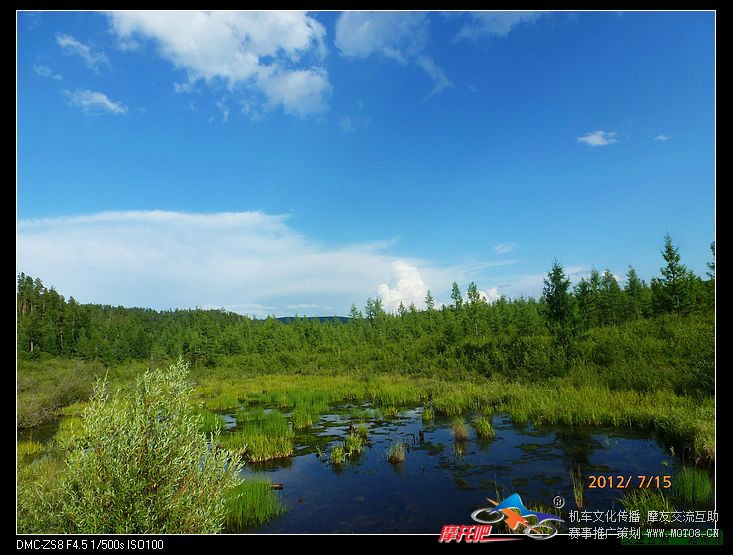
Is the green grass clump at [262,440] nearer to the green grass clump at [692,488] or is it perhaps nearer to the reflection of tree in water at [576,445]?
the reflection of tree in water at [576,445]

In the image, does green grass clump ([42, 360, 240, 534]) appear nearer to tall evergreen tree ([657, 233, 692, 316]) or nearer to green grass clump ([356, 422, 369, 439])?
green grass clump ([356, 422, 369, 439])

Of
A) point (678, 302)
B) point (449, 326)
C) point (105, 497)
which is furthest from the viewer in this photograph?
point (449, 326)

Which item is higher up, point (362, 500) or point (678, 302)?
point (678, 302)

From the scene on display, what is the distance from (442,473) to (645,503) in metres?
6.17

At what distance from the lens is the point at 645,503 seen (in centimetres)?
971

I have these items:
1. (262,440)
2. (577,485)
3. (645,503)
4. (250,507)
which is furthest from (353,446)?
(645,503)

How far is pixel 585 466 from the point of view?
13305mm

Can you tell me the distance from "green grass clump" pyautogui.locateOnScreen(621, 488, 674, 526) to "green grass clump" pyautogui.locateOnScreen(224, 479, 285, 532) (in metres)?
9.80

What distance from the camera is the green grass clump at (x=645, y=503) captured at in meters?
9.44

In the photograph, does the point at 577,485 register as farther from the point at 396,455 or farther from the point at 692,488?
the point at 396,455

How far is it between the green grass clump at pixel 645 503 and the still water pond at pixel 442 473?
367 mm
